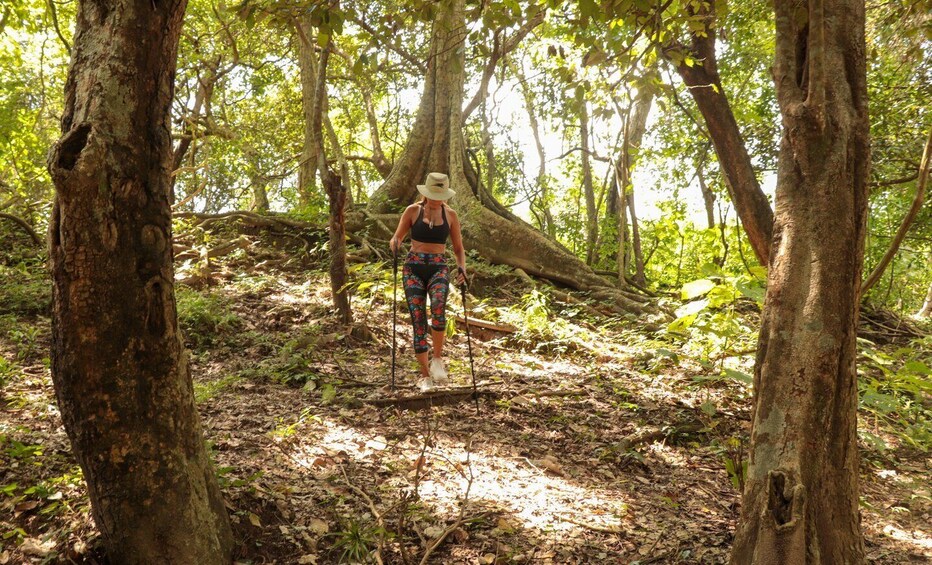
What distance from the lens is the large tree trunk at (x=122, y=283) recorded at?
236 centimetres

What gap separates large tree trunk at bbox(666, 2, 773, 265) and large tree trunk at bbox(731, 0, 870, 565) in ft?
16.0

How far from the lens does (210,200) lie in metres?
19.2

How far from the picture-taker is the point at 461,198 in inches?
445

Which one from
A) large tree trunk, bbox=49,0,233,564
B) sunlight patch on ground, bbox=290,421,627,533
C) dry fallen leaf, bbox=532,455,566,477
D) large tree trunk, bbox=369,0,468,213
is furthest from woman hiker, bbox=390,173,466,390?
large tree trunk, bbox=369,0,468,213

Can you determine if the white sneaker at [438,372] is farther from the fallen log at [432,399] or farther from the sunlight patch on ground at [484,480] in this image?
the sunlight patch on ground at [484,480]

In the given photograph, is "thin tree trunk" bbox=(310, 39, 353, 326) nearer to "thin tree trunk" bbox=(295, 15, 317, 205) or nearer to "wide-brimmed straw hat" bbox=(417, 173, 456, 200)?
"wide-brimmed straw hat" bbox=(417, 173, 456, 200)

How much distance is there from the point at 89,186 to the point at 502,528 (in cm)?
283

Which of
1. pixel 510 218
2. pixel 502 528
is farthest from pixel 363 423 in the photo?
pixel 510 218

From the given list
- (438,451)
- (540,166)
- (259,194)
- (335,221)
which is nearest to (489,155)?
(540,166)

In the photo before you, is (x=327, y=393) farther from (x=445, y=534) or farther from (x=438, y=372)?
(x=445, y=534)

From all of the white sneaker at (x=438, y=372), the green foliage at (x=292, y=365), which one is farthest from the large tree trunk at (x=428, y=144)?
the white sneaker at (x=438, y=372)

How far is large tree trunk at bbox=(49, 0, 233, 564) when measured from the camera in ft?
7.74

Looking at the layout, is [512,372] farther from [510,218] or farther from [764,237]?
[510,218]

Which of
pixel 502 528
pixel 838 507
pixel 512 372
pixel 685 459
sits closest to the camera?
pixel 838 507
